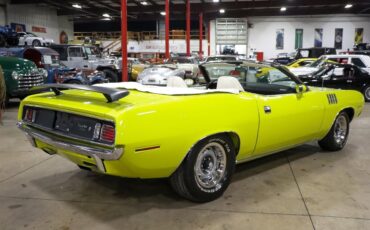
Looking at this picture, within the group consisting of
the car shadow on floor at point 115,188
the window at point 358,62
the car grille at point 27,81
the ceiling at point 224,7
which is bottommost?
the car shadow on floor at point 115,188

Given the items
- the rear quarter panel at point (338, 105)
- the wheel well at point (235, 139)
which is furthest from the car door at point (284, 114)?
the wheel well at point (235, 139)

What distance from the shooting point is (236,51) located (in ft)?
100

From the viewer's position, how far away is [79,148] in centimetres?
285

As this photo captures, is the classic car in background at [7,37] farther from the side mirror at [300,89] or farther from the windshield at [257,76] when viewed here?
the side mirror at [300,89]

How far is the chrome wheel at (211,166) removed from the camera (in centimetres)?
328

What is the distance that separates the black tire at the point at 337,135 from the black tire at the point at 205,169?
2146 millimetres

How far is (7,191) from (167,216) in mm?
1774

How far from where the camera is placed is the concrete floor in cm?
295

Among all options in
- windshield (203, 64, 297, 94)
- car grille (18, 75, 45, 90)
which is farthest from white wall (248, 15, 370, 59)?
windshield (203, 64, 297, 94)

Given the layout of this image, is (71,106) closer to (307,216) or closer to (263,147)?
(263,147)

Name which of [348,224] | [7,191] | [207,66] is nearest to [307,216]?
[348,224]

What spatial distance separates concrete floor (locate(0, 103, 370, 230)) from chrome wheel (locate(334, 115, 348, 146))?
1.23 feet

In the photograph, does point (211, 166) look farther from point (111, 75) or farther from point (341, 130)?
point (111, 75)

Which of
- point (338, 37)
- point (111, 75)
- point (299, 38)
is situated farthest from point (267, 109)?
point (338, 37)
